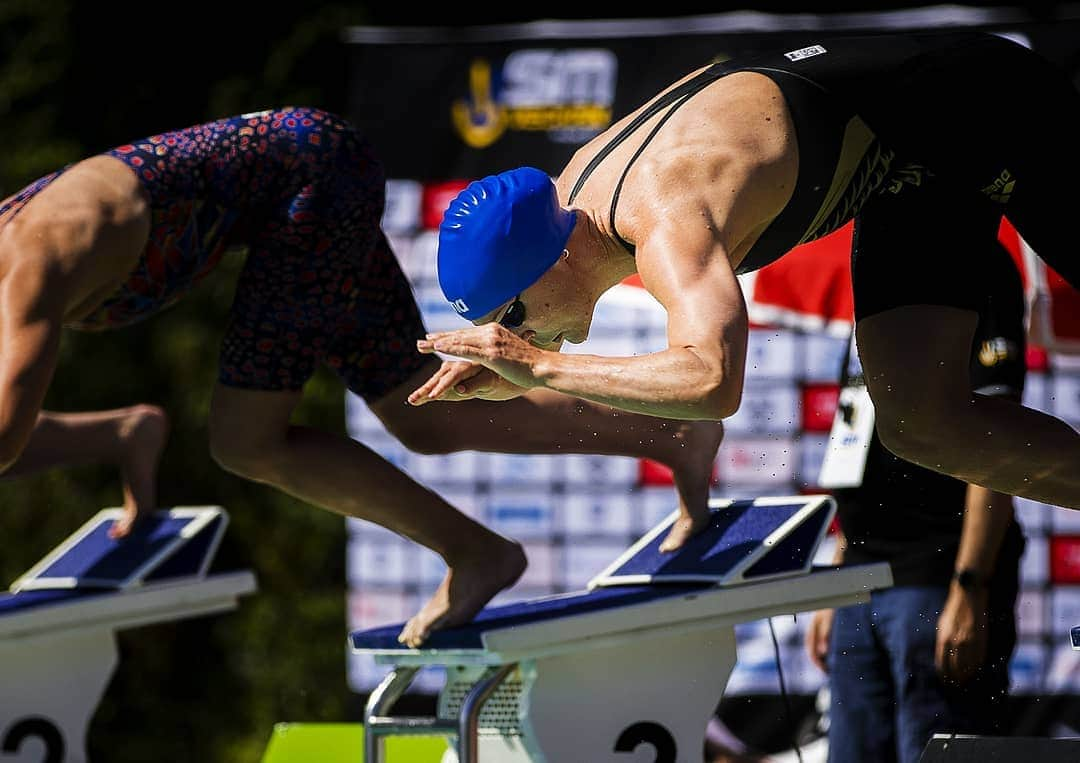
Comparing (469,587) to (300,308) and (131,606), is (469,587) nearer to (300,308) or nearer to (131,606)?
(300,308)

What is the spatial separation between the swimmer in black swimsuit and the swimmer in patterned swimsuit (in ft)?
2.60

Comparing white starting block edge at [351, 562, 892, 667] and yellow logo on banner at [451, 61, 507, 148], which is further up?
yellow logo on banner at [451, 61, 507, 148]

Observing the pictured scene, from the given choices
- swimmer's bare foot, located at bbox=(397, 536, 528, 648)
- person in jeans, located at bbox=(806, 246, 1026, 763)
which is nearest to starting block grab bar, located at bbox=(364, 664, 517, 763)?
swimmer's bare foot, located at bbox=(397, 536, 528, 648)

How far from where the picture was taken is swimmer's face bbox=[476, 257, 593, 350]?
279cm

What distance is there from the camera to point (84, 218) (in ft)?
12.1

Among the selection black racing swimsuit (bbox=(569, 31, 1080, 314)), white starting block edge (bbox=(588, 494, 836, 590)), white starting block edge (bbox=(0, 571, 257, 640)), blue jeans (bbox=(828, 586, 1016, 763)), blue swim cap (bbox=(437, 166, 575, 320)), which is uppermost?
black racing swimsuit (bbox=(569, 31, 1080, 314))

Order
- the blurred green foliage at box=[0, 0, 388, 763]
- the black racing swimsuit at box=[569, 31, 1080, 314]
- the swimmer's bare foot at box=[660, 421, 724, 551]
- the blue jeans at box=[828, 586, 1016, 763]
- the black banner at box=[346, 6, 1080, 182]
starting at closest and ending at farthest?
the black racing swimsuit at box=[569, 31, 1080, 314]
the swimmer's bare foot at box=[660, 421, 724, 551]
the blue jeans at box=[828, 586, 1016, 763]
the black banner at box=[346, 6, 1080, 182]
the blurred green foliage at box=[0, 0, 388, 763]

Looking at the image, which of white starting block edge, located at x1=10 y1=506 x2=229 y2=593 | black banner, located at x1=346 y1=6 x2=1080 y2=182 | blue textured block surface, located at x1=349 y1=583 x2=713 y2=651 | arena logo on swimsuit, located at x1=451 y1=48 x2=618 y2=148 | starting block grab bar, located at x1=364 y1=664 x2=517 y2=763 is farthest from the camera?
arena logo on swimsuit, located at x1=451 y1=48 x2=618 y2=148

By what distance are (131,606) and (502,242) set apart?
6.38 ft

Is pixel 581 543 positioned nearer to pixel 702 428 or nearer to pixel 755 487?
pixel 755 487

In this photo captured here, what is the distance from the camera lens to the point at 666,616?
3.38 meters

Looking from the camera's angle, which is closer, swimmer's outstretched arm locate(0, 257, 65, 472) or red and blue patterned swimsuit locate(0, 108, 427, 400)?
swimmer's outstretched arm locate(0, 257, 65, 472)

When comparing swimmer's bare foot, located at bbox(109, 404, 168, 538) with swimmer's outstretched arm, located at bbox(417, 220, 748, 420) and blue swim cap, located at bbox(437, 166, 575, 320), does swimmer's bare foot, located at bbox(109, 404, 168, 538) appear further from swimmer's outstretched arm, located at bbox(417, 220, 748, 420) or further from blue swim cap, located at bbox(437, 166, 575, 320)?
swimmer's outstretched arm, located at bbox(417, 220, 748, 420)

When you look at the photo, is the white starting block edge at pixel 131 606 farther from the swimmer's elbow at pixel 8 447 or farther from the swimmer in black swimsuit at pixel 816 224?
the swimmer in black swimsuit at pixel 816 224
